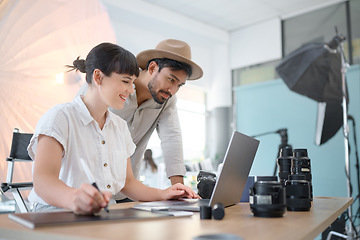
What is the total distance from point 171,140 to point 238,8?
421cm

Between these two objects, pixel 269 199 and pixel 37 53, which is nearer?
pixel 269 199

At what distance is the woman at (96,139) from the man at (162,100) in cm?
47

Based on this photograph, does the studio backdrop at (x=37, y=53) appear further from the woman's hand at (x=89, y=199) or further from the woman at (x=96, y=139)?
the woman's hand at (x=89, y=199)

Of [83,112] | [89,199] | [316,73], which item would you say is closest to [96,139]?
[83,112]

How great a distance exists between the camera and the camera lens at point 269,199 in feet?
2.65

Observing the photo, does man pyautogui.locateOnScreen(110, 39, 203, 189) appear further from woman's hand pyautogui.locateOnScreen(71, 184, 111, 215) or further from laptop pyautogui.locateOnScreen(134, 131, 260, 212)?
woman's hand pyautogui.locateOnScreen(71, 184, 111, 215)

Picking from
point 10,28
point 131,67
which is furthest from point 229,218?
point 10,28

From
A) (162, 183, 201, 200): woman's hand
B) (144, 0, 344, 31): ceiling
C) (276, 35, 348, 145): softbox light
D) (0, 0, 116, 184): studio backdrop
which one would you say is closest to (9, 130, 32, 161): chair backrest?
(0, 0, 116, 184): studio backdrop

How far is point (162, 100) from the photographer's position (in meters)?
1.70

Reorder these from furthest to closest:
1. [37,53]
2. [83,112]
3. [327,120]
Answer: [327,120] → [37,53] → [83,112]

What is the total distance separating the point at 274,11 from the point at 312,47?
8.82ft

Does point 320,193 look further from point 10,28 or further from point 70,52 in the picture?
point 10,28

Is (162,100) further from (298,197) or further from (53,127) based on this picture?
(298,197)

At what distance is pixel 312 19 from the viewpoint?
5.49m
